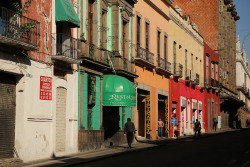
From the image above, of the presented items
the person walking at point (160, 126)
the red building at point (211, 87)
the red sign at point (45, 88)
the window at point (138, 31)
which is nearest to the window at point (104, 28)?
the window at point (138, 31)

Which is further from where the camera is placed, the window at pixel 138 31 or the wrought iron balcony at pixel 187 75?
the wrought iron balcony at pixel 187 75

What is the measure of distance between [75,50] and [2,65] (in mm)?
6178

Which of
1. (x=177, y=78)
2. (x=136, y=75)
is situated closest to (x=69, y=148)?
(x=136, y=75)

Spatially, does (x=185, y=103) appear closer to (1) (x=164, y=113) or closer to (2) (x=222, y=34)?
(1) (x=164, y=113)

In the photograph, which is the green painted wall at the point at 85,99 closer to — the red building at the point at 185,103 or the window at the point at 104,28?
the window at the point at 104,28

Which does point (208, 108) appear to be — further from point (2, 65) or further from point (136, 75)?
point (2, 65)

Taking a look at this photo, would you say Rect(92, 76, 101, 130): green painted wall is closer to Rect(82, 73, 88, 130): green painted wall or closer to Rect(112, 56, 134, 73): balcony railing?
Rect(82, 73, 88, 130): green painted wall

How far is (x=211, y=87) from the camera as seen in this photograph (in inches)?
2416

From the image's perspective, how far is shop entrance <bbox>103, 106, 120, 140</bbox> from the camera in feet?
95.7

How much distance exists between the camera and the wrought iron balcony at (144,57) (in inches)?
1328

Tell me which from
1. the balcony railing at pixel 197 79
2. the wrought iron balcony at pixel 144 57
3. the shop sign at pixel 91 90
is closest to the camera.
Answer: the shop sign at pixel 91 90

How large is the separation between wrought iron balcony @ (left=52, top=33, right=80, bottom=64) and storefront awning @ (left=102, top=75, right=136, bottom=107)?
14.7 ft

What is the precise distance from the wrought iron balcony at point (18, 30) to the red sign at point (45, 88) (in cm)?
192

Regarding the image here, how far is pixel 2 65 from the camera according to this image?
57.8 feet
